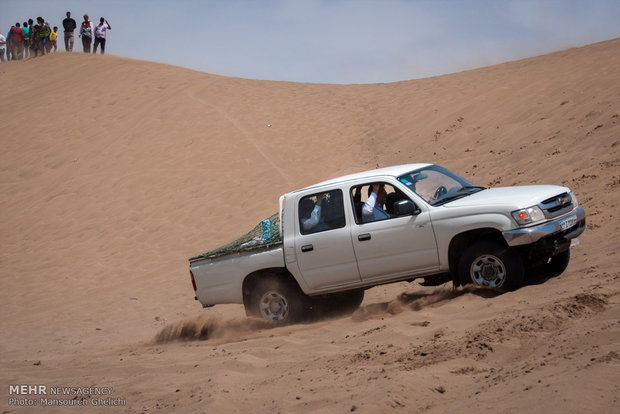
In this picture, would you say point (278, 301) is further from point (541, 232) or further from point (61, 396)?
point (541, 232)

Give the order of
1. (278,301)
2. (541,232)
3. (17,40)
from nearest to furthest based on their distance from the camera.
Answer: (541,232)
(278,301)
(17,40)

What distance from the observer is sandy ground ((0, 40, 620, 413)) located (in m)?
5.24

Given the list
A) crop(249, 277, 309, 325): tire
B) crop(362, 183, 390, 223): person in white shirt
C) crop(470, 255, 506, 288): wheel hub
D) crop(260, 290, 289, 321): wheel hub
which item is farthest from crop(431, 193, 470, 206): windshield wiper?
crop(260, 290, 289, 321): wheel hub

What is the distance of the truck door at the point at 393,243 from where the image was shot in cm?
750

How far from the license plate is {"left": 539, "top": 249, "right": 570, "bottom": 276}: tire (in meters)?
0.48

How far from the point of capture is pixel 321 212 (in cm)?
814

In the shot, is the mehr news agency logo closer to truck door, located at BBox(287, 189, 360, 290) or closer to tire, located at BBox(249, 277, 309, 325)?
tire, located at BBox(249, 277, 309, 325)

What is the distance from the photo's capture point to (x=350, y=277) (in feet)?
26.1

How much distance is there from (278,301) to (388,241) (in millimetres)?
1759

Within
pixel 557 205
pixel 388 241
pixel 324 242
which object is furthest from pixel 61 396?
pixel 557 205

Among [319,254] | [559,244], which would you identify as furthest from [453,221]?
[319,254]

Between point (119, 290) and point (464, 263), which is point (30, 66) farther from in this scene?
point (464, 263)

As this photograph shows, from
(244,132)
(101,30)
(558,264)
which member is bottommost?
(558,264)

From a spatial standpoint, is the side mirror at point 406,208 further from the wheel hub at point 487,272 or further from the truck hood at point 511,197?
the wheel hub at point 487,272
